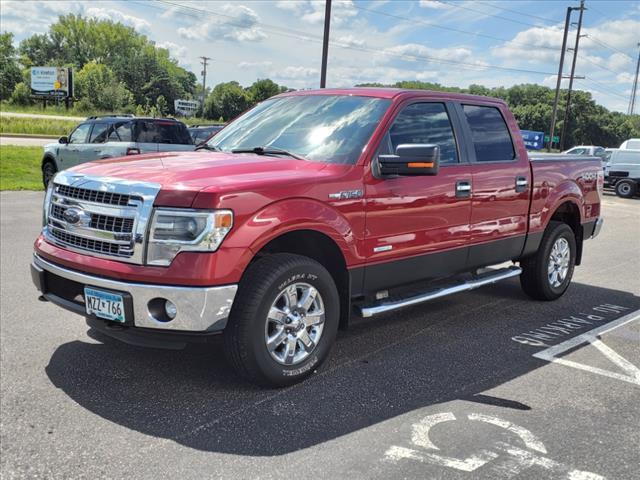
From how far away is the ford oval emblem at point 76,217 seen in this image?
377 cm

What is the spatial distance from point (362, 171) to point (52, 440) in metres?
2.51

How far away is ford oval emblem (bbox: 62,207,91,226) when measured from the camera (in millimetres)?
3766

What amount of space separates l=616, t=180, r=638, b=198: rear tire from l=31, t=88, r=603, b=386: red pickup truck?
19.4 m

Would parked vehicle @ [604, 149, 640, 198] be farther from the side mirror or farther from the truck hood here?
the truck hood

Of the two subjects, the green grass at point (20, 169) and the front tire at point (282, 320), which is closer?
the front tire at point (282, 320)

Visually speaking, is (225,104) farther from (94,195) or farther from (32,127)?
(94,195)

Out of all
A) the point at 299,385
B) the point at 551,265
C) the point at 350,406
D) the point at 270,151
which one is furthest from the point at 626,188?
the point at 350,406

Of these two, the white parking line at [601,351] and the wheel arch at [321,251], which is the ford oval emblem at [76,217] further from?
the white parking line at [601,351]

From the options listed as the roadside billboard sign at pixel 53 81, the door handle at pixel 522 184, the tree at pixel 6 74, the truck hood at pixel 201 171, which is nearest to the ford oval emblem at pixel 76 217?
the truck hood at pixel 201 171

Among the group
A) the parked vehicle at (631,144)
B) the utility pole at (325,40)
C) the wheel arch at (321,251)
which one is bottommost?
the wheel arch at (321,251)

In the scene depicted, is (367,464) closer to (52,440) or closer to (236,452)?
(236,452)

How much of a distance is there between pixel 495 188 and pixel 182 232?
3.08 metres

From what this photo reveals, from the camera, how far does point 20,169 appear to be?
17672mm

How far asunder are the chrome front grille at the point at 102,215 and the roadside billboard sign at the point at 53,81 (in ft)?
260
